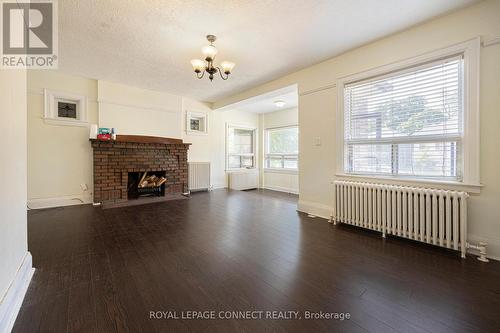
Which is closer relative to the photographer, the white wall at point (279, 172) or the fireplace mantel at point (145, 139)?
the fireplace mantel at point (145, 139)

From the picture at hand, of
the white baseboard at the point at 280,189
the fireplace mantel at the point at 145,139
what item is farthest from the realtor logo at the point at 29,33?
the white baseboard at the point at 280,189

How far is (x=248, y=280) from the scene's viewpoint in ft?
6.10

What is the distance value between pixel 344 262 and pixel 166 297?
5.57 feet

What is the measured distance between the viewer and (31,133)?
4160 mm

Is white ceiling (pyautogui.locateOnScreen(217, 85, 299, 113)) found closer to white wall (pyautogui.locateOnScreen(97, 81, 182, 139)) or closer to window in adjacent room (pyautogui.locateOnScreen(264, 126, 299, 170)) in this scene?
window in adjacent room (pyautogui.locateOnScreen(264, 126, 299, 170))

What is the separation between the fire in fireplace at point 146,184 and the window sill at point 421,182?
439 cm

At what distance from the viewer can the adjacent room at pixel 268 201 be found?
1529mm

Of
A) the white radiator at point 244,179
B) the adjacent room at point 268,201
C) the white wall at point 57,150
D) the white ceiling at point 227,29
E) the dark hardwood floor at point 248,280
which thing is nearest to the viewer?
the dark hardwood floor at point 248,280

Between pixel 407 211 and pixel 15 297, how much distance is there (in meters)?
3.80

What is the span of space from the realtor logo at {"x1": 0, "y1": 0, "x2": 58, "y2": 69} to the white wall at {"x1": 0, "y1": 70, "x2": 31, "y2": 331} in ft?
0.47

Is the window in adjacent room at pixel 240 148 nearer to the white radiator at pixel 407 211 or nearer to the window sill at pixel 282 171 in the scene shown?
the window sill at pixel 282 171

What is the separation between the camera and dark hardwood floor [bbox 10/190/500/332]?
1.39 metres

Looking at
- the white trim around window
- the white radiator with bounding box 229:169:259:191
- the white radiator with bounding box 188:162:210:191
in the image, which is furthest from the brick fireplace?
the white radiator with bounding box 229:169:259:191

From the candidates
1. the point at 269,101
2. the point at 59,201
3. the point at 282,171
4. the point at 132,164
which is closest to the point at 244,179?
the point at 282,171
